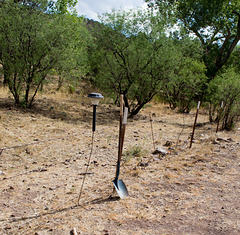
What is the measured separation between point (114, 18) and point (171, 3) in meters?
9.40

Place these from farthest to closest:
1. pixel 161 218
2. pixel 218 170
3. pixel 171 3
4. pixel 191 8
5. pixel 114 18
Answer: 1. pixel 171 3
2. pixel 191 8
3. pixel 114 18
4. pixel 218 170
5. pixel 161 218

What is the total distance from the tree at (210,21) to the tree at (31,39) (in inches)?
294

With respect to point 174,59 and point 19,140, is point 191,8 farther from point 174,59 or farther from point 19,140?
point 19,140

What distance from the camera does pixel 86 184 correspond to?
4.90 m

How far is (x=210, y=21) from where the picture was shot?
57.7 feet

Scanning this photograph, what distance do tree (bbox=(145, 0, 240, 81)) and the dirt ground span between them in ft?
36.7

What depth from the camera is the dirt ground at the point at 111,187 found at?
340 centimetres

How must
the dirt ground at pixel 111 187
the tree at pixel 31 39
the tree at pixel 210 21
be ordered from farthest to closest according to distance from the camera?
the tree at pixel 210 21 → the tree at pixel 31 39 → the dirt ground at pixel 111 187

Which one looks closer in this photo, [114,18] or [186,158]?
[186,158]

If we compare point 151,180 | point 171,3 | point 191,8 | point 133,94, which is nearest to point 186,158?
point 151,180

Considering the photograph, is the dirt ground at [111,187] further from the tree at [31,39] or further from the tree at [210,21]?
the tree at [210,21]

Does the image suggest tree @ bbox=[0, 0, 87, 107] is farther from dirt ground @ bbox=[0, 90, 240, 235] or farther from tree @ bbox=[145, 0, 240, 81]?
tree @ bbox=[145, 0, 240, 81]

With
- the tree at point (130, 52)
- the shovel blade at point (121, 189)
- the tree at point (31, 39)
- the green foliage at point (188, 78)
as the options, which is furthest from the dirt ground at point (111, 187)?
the green foliage at point (188, 78)

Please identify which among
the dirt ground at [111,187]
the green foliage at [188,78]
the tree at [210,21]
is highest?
the tree at [210,21]
